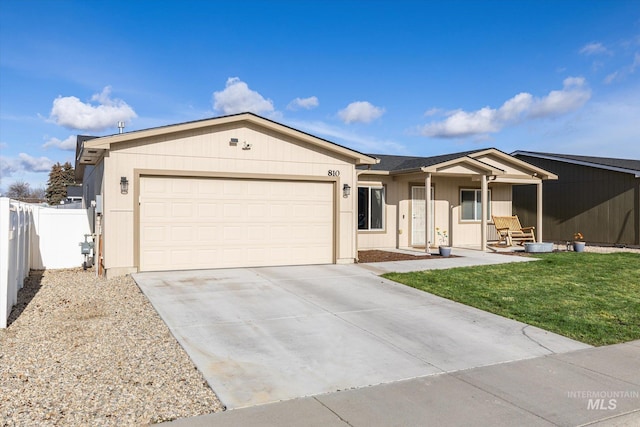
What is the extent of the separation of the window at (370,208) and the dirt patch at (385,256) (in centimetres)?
133

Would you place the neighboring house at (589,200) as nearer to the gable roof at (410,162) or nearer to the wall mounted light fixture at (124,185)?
the gable roof at (410,162)

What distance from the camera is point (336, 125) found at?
2325cm

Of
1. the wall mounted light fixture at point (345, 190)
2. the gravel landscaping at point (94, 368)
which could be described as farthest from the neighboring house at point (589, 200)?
the gravel landscaping at point (94, 368)

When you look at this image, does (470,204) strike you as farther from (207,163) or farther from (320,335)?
(320,335)

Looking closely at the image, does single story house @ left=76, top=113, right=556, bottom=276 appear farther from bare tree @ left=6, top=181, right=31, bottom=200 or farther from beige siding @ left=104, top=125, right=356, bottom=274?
bare tree @ left=6, top=181, right=31, bottom=200

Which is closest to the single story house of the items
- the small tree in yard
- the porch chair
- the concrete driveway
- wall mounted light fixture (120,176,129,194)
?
wall mounted light fixture (120,176,129,194)

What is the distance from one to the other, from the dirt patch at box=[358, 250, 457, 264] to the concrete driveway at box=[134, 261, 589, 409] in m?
3.63

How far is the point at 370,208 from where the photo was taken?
15789 millimetres

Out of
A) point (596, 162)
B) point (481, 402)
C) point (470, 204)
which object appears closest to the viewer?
point (481, 402)

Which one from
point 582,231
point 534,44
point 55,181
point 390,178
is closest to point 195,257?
point 390,178

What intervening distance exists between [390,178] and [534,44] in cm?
682

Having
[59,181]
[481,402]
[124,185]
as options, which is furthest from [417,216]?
[59,181]

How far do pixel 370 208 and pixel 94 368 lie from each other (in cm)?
1203

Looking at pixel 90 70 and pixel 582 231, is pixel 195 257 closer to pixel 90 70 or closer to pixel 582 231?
pixel 90 70
